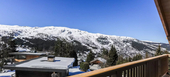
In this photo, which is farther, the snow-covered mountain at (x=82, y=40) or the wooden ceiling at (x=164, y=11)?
the snow-covered mountain at (x=82, y=40)

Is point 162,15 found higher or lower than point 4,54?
higher

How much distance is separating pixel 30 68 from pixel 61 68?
6.14 feet

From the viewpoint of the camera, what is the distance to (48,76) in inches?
263

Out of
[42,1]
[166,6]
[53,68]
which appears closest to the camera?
[166,6]

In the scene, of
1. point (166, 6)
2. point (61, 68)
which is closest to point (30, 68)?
point (61, 68)

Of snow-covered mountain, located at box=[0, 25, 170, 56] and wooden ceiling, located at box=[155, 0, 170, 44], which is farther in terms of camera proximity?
snow-covered mountain, located at box=[0, 25, 170, 56]

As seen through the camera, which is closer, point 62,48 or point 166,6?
point 166,6

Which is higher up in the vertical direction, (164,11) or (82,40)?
(82,40)

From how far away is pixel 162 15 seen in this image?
2.58m

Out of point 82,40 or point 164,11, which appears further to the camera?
point 82,40

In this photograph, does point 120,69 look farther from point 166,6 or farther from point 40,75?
point 40,75

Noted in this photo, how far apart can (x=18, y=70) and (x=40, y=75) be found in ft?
4.64

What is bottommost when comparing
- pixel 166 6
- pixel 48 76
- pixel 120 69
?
pixel 48 76

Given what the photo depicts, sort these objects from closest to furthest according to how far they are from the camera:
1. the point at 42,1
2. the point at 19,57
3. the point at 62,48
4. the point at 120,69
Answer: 1. the point at 120,69
2. the point at 19,57
3. the point at 42,1
4. the point at 62,48
